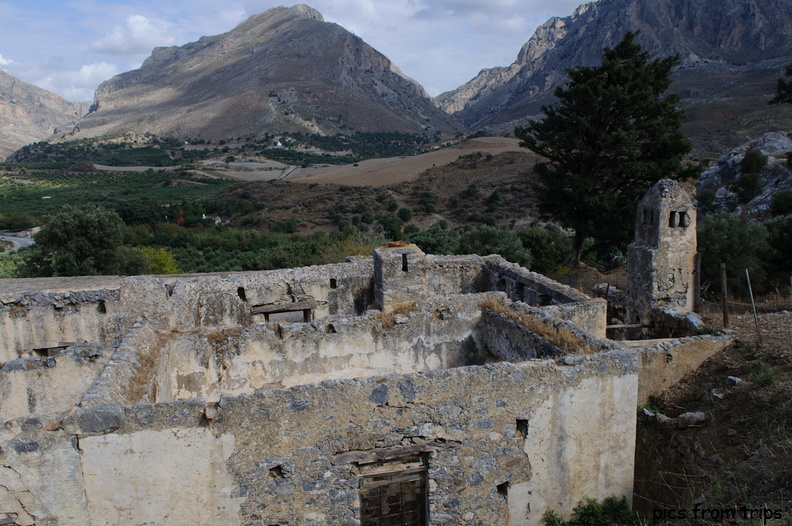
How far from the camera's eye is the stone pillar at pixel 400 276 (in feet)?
36.6

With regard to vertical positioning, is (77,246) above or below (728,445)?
above

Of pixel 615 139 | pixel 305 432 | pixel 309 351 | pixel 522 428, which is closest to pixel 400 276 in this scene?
pixel 309 351

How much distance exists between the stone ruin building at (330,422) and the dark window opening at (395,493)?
18mm

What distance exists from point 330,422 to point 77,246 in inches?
840

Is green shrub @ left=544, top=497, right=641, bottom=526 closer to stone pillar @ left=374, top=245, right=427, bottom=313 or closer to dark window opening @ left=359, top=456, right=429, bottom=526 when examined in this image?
dark window opening @ left=359, top=456, right=429, bottom=526

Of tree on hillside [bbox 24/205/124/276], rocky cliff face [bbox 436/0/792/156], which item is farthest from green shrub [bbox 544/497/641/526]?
rocky cliff face [bbox 436/0/792/156]

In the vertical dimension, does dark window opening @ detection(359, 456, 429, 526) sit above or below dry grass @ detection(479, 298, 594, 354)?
A: below

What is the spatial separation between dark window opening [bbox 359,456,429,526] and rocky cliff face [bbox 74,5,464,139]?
377ft

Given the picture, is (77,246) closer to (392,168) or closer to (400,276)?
(400,276)

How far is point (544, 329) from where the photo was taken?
25.0 feet

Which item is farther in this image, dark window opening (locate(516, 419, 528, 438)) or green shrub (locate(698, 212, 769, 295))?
green shrub (locate(698, 212, 769, 295))

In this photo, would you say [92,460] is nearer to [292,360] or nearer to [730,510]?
[292,360]

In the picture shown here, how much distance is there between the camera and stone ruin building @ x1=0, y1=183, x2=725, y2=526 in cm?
546

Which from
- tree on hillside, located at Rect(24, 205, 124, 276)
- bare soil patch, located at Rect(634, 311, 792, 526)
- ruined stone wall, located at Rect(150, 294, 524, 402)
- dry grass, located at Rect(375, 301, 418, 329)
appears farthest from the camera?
tree on hillside, located at Rect(24, 205, 124, 276)
